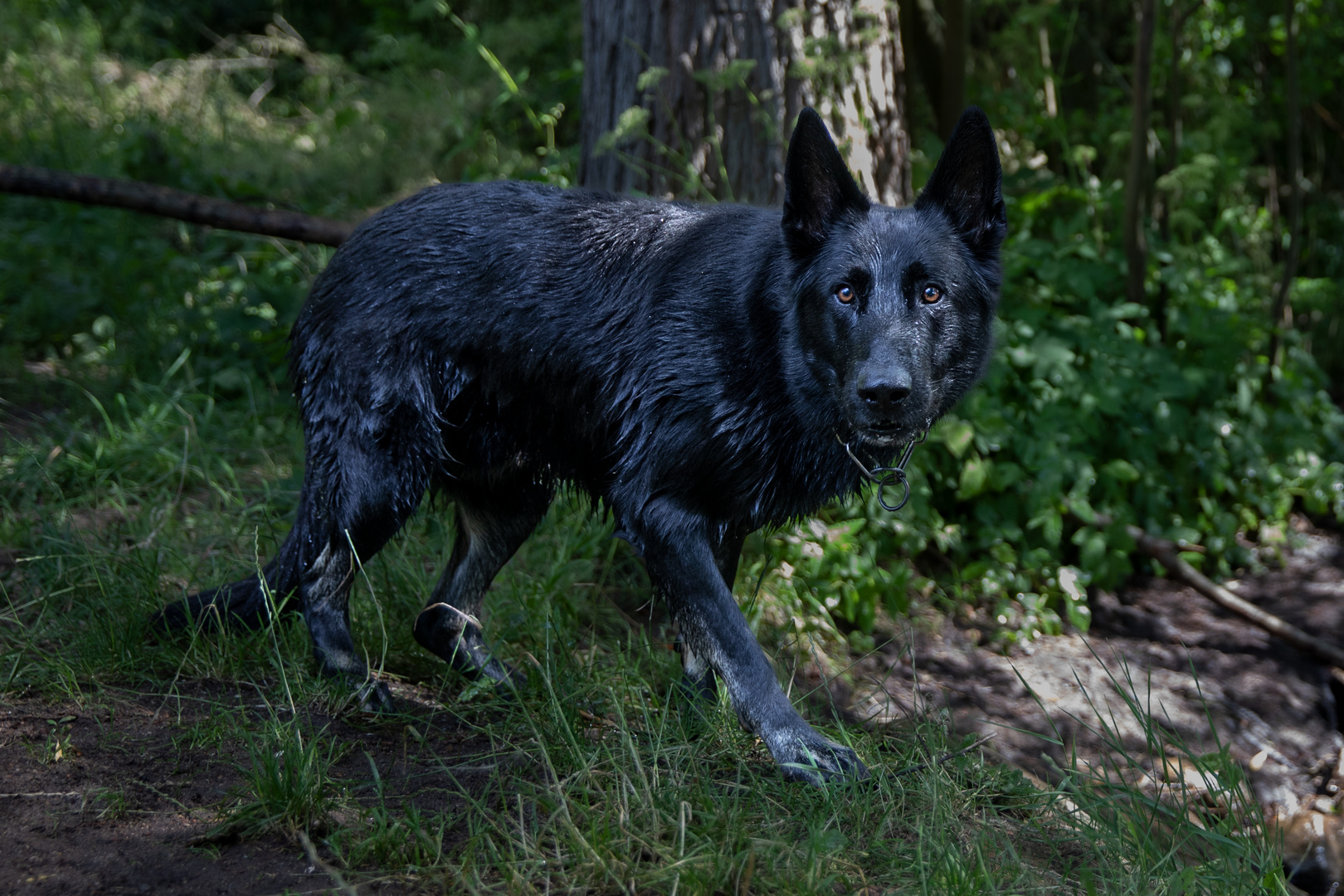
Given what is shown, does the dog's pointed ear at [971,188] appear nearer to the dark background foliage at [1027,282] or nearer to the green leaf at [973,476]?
the dark background foliage at [1027,282]

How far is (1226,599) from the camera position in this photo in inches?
216

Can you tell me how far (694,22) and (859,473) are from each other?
111 inches

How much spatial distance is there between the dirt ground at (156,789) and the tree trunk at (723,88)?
2923 mm

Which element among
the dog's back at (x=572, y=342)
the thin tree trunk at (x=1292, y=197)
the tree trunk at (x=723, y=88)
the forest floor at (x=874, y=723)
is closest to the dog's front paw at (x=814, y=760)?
the forest floor at (x=874, y=723)

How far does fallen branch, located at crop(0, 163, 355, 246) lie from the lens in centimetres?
489

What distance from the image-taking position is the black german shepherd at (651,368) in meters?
2.95

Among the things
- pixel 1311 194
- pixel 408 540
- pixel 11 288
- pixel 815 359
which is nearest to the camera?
pixel 815 359

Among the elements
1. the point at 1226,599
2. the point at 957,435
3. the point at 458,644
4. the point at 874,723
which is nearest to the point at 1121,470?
the point at 1226,599

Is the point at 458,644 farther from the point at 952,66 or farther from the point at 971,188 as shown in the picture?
the point at 952,66

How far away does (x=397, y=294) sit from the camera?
3.30 meters

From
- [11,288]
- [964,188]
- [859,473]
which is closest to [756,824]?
[859,473]

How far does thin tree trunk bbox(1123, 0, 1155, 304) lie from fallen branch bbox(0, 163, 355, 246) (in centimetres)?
411

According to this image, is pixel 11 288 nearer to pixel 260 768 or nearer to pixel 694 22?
pixel 694 22

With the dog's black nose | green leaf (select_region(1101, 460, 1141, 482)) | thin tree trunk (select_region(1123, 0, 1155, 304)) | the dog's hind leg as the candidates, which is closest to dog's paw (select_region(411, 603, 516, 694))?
the dog's hind leg
